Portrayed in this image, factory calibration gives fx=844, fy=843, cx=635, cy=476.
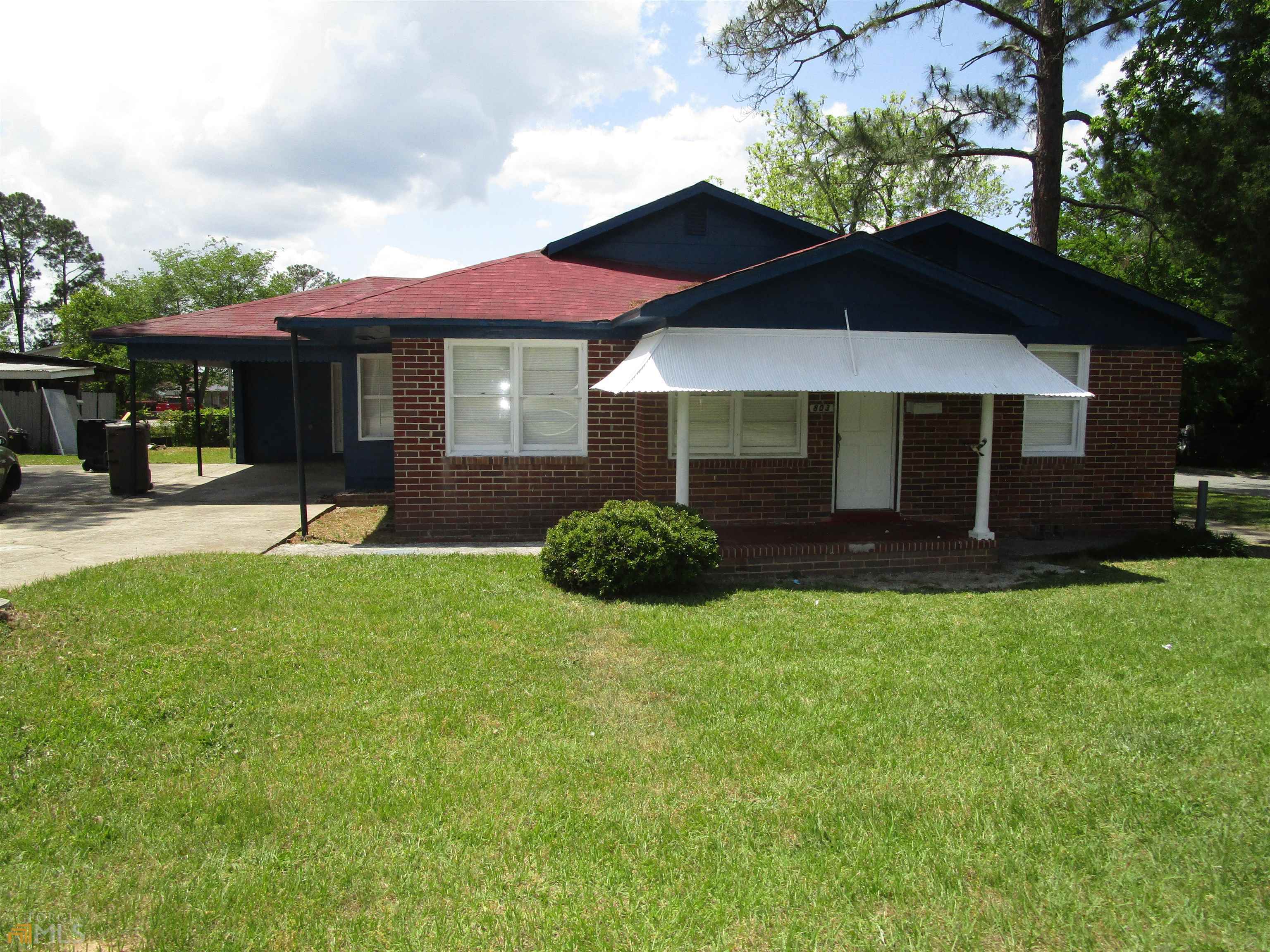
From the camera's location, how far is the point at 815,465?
11164mm

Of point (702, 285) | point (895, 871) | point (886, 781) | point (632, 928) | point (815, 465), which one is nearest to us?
point (632, 928)

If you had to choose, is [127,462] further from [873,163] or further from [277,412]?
[873,163]

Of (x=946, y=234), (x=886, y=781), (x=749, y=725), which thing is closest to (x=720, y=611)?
(x=749, y=725)

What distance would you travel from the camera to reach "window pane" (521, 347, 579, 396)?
11.0 metres

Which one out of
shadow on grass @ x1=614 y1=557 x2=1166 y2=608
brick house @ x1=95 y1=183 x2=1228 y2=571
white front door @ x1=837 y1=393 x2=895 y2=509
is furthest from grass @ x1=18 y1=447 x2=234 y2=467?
shadow on grass @ x1=614 y1=557 x2=1166 y2=608

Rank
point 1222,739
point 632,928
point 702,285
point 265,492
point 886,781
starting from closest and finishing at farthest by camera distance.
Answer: point 632,928 → point 886,781 → point 1222,739 → point 702,285 → point 265,492

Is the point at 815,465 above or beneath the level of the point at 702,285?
beneath

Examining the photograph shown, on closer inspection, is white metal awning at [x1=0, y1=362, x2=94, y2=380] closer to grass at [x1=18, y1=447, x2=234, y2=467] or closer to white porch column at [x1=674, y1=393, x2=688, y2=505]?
grass at [x1=18, y1=447, x2=234, y2=467]

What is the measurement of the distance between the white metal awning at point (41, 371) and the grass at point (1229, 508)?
2423 centimetres

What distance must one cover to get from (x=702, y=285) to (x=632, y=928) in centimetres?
736

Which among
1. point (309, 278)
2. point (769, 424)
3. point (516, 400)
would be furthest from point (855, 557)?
point (309, 278)

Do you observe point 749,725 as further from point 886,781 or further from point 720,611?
point 720,611

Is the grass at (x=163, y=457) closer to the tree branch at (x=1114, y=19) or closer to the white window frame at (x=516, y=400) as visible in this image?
the white window frame at (x=516, y=400)

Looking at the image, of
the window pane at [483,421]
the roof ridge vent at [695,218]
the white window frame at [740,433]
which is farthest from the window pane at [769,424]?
the roof ridge vent at [695,218]
